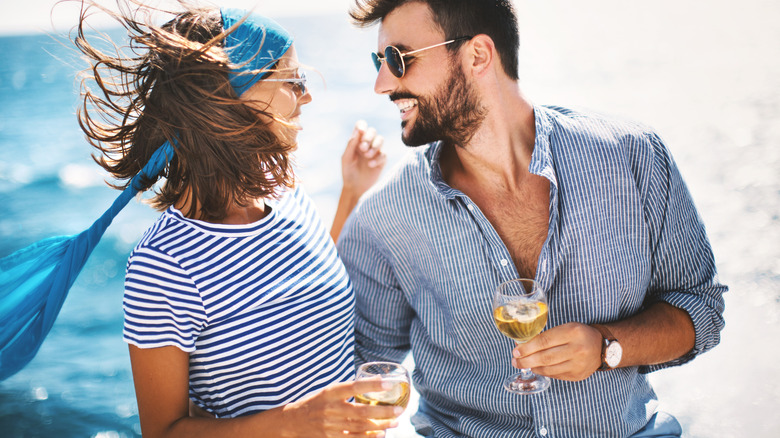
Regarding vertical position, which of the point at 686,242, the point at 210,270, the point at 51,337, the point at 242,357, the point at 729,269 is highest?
the point at 210,270

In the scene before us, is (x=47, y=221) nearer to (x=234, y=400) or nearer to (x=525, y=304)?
(x=234, y=400)

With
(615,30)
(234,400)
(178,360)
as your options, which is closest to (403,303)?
(234,400)

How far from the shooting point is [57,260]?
226 cm

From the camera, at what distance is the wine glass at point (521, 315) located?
2.08 meters

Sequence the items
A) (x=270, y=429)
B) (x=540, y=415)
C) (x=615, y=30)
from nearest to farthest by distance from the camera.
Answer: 1. (x=270, y=429)
2. (x=540, y=415)
3. (x=615, y=30)

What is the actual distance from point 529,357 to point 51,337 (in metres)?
5.78

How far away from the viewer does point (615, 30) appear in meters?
18.9

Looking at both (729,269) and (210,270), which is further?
(729,269)

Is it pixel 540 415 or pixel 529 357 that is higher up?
pixel 529 357

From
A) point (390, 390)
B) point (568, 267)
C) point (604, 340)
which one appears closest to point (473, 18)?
point (568, 267)

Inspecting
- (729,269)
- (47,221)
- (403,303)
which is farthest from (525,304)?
(47,221)

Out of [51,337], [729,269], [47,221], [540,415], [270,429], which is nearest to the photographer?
[270,429]

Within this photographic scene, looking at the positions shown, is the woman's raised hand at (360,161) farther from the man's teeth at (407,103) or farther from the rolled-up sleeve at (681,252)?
the rolled-up sleeve at (681,252)

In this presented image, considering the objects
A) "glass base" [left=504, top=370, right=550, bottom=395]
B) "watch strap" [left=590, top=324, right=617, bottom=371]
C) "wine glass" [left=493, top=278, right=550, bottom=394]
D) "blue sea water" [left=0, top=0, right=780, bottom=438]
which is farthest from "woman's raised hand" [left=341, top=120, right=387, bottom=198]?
"watch strap" [left=590, top=324, right=617, bottom=371]
